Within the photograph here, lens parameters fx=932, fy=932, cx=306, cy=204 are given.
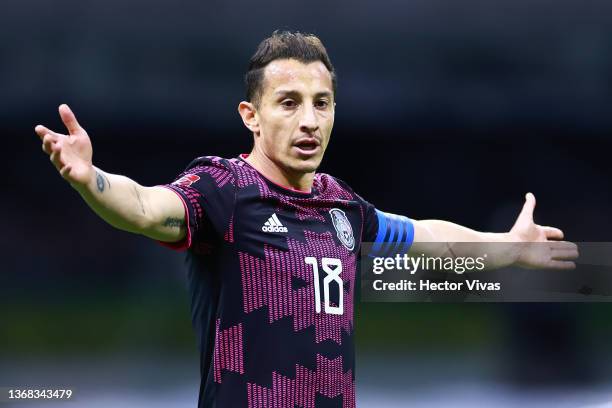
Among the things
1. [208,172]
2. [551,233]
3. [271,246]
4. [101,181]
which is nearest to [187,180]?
[208,172]

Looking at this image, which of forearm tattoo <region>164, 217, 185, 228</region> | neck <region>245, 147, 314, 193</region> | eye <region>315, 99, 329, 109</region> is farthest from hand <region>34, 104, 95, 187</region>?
eye <region>315, 99, 329, 109</region>

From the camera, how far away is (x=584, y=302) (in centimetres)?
554

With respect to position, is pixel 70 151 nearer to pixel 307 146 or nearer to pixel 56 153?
pixel 56 153

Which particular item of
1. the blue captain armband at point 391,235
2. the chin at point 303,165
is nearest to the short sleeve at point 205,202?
the chin at point 303,165

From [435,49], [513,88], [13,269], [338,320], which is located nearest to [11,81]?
[13,269]

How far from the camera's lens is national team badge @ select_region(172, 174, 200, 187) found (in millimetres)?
2641

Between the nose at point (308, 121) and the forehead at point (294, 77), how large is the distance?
0.20 feet

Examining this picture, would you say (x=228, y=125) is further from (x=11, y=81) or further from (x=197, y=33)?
(x=11, y=81)

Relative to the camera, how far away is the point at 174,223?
2.51 metres

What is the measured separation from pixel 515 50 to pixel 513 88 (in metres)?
0.23

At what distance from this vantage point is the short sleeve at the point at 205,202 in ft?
8.46

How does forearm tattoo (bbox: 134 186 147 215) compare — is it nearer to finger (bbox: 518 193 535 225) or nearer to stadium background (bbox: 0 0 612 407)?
finger (bbox: 518 193 535 225)

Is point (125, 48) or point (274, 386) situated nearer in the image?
point (274, 386)

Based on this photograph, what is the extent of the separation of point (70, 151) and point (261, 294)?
28.7 inches
